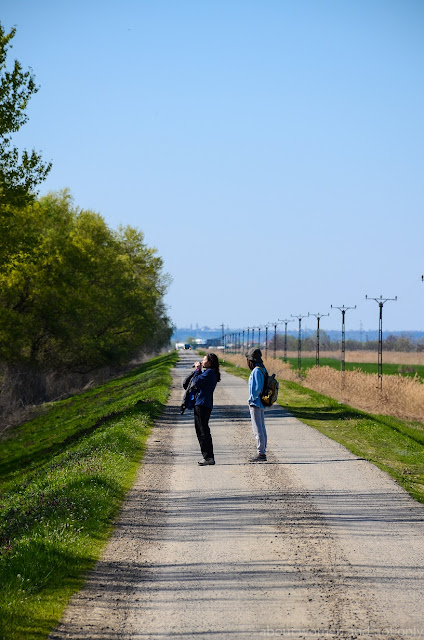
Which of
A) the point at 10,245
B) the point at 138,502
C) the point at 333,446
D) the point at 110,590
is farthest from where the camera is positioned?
the point at 10,245

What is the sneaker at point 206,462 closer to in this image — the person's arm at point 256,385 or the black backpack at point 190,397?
the black backpack at point 190,397

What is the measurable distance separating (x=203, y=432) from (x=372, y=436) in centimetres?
618

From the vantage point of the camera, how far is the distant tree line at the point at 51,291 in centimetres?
2830

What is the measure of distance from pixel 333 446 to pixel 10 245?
15.4 metres

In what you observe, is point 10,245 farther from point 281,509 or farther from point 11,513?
point 281,509

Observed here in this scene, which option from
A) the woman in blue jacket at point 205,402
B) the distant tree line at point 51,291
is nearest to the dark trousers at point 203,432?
the woman in blue jacket at point 205,402

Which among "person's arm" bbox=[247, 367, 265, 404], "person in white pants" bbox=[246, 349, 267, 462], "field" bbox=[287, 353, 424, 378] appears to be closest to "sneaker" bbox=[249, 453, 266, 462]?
"person in white pants" bbox=[246, 349, 267, 462]

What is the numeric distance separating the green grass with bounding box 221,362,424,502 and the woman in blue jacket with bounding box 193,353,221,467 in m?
3.22

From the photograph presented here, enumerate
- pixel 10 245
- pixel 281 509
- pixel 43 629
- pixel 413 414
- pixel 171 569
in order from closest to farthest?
pixel 43 629 < pixel 171 569 < pixel 281 509 < pixel 10 245 < pixel 413 414

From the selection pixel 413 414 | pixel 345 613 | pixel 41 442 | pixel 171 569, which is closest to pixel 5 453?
pixel 41 442

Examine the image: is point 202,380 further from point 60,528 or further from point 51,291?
point 51,291

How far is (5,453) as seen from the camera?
29.9 meters

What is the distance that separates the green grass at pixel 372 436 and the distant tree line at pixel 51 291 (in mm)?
11761

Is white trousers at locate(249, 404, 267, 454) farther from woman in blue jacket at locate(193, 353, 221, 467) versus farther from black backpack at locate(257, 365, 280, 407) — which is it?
woman in blue jacket at locate(193, 353, 221, 467)
